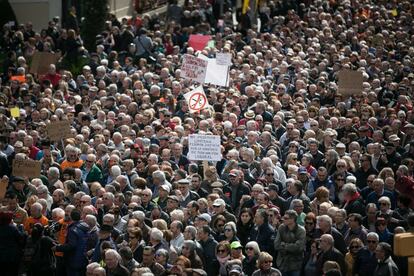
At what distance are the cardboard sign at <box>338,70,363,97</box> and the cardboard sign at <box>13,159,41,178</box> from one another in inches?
328

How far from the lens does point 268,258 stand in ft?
49.2

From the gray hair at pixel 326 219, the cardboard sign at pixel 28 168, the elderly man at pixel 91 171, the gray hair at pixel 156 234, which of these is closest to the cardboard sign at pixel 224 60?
the elderly man at pixel 91 171

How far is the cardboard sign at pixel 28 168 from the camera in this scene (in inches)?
762

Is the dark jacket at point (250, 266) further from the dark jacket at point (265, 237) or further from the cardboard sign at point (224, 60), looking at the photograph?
the cardboard sign at point (224, 60)

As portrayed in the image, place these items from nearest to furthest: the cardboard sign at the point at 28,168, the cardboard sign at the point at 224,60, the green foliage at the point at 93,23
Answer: the cardboard sign at the point at 28,168
the cardboard sign at the point at 224,60
the green foliage at the point at 93,23

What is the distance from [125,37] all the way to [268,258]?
1780 cm

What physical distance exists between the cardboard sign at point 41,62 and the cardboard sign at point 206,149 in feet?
29.6

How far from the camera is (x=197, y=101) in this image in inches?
931

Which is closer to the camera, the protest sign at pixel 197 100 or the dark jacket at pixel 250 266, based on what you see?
the dark jacket at pixel 250 266

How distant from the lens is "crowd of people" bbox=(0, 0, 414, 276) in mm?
16188

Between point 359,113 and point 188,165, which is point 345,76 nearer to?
point 359,113

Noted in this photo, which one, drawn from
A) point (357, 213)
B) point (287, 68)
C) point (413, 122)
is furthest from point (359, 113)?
point (357, 213)

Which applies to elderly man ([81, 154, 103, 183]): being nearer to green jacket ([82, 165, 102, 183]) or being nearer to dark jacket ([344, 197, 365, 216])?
green jacket ([82, 165, 102, 183])

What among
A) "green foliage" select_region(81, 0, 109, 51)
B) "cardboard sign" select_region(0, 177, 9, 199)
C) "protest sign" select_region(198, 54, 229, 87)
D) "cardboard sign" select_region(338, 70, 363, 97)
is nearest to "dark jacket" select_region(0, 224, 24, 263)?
"cardboard sign" select_region(0, 177, 9, 199)
